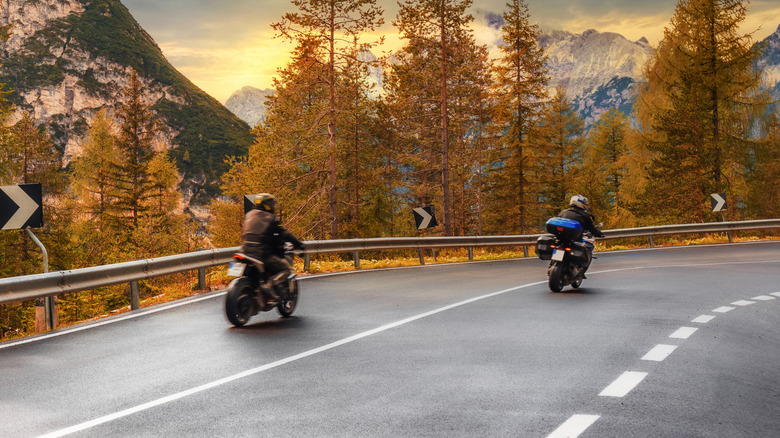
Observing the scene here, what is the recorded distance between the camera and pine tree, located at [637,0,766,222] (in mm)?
36312

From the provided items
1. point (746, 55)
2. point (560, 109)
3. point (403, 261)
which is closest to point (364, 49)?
point (403, 261)

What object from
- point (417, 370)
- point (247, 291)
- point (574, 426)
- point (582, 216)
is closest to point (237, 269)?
point (247, 291)

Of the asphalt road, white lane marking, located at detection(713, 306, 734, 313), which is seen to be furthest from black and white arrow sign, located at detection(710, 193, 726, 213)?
white lane marking, located at detection(713, 306, 734, 313)

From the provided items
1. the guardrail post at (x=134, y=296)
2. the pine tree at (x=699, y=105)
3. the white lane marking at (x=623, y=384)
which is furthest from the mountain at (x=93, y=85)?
the white lane marking at (x=623, y=384)

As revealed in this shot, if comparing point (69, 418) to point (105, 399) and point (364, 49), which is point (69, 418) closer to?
point (105, 399)

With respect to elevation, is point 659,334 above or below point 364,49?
below

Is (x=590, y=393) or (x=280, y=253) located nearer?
(x=590, y=393)

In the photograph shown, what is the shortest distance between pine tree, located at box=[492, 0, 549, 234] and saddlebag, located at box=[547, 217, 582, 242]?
29.2 m

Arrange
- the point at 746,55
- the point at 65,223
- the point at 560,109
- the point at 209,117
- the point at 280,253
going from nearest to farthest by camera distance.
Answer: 1. the point at 280,253
2. the point at 746,55
3. the point at 65,223
4. the point at 560,109
5. the point at 209,117

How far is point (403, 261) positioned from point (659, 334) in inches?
529

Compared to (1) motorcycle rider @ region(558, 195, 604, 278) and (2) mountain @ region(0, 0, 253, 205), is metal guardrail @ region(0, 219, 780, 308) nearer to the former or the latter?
(1) motorcycle rider @ region(558, 195, 604, 278)

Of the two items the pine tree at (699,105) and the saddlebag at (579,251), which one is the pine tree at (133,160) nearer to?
the pine tree at (699,105)

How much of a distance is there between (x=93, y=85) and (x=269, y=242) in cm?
18904

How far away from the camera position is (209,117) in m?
178
